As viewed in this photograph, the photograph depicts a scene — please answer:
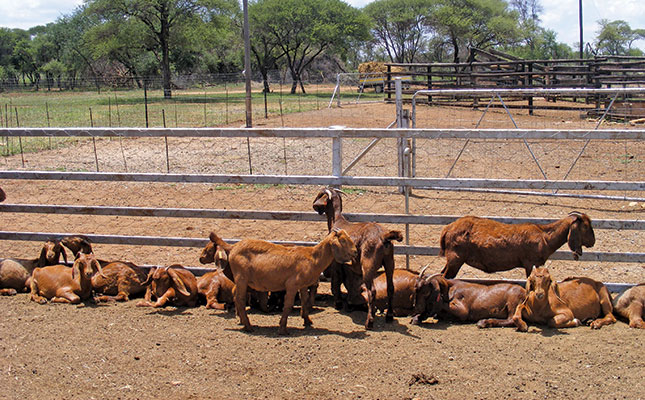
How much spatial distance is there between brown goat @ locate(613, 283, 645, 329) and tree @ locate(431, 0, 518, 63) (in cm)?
5291

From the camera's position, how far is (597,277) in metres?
7.61

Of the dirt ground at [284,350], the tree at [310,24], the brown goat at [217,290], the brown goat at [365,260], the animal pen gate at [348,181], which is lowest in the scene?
the dirt ground at [284,350]

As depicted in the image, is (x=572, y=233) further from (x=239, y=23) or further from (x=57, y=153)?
(x=239, y=23)

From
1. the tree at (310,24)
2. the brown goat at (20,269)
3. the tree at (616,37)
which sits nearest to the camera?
the brown goat at (20,269)

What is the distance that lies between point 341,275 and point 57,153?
1291 centimetres

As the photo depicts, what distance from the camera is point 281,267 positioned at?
602cm

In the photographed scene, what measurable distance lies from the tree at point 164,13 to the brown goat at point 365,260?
35283 millimetres

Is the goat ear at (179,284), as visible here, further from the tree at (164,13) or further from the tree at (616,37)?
the tree at (616,37)

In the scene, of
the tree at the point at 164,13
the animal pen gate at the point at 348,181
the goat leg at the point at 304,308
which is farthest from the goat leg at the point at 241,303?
the tree at the point at 164,13

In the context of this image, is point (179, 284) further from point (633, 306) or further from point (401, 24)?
point (401, 24)

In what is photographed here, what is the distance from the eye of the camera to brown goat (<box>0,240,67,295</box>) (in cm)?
727

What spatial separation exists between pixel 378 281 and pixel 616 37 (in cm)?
8360

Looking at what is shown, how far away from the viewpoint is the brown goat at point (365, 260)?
6.14 m

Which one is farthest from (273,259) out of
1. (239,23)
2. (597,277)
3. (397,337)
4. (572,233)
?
(239,23)
